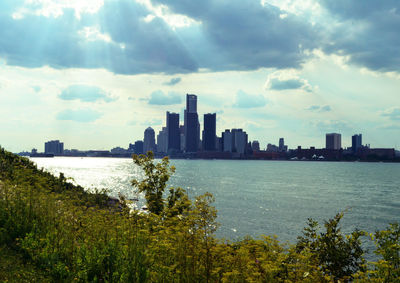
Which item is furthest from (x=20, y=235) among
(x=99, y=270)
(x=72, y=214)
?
(x=99, y=270)

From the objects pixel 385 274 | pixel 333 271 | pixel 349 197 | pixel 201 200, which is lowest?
pixel 349 197

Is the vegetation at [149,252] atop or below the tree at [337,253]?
atop

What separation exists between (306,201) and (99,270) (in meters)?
75.2

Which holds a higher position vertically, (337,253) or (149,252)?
(149,252)

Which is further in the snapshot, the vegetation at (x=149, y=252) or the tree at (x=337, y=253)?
the tree at (x=337, y=253)

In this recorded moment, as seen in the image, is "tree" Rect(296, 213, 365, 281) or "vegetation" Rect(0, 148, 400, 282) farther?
"tree" Rect(296, 213, 365, 281)

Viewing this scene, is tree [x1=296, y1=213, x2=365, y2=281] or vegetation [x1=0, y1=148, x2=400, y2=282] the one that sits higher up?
vegetation [x1=0, y1=148, x2=400, y2=282]

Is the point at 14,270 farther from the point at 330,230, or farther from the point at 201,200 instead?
the point at 330,230

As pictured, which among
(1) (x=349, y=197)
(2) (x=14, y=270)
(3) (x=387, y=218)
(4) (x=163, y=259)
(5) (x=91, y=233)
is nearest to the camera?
(4) (x=163, y=259)

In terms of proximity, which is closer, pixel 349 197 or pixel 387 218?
pixel 387 218

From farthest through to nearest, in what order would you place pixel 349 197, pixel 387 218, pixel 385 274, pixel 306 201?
pixel 349 197 < pixel 306 201 < pixel 387 218 < pixel 385 274

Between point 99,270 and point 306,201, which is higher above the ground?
point 99,270

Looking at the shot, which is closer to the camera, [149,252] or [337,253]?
[149,252]

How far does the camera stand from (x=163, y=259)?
8.13 meters
